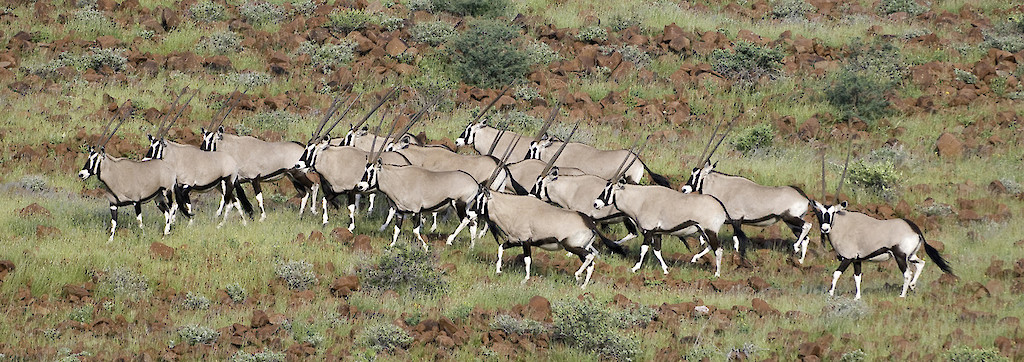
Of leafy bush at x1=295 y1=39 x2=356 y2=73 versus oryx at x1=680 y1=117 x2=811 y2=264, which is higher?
leafy bush at x1=295 y1=39 x2=356 y2=73

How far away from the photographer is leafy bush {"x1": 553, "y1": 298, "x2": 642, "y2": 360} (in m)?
12.9

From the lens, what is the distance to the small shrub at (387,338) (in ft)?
42.3

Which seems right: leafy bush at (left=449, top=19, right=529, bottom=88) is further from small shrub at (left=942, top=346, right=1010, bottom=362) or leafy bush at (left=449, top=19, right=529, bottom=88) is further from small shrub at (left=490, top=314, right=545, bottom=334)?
small shrub at (left=942, top=346, right=1010, bottom=362)

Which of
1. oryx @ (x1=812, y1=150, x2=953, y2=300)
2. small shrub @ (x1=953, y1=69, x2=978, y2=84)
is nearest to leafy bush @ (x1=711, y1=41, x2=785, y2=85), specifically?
small shrub @ (x1=953, y1=69, x2=978, y2=84)

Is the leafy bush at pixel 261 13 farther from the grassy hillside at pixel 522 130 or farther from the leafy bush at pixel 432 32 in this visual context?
the leafy bush at pixel 432 32

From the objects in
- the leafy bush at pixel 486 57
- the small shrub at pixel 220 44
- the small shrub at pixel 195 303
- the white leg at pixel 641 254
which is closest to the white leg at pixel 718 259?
the white leg at pixel 641 254

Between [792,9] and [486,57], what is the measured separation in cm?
1281

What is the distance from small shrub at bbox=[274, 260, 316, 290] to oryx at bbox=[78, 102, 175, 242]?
314cm

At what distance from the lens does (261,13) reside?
32.3 metres

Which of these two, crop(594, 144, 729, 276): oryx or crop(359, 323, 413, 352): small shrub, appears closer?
crop(359, 323, 413, 352): small shrub

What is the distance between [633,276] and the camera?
17312 millimetres

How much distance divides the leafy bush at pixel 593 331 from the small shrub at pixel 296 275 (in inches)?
153

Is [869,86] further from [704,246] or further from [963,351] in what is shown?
[963,351]

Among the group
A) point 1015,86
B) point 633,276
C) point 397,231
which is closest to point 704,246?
point 633,276
